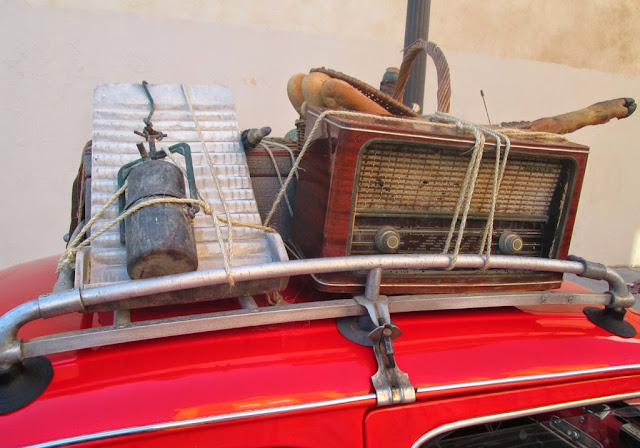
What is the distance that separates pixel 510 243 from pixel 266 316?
0.77 meters

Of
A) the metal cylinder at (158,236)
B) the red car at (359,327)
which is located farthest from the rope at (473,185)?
the metal cylinder at (158,236)

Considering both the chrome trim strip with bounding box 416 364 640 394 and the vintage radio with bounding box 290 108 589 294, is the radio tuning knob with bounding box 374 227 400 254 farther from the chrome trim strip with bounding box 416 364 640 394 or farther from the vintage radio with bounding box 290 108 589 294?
the chrome trim strip with bounding box 416 364 640 394

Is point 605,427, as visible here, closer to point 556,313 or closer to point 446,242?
point 556,313

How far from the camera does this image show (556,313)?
1356 mm

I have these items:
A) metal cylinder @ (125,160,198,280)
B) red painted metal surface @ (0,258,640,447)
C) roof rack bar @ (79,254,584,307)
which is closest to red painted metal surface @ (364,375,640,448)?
red painted metal surface @ (0,258,640,447)

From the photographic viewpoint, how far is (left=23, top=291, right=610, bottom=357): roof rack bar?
913 millimetres

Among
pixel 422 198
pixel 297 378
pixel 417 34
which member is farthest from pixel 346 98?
pixel 417 34

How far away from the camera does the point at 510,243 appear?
1347 mm

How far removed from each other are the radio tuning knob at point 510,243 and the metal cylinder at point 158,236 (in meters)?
0.89

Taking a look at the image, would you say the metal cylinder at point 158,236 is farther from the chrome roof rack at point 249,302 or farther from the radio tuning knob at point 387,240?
the radio tuning knob at point 387,240

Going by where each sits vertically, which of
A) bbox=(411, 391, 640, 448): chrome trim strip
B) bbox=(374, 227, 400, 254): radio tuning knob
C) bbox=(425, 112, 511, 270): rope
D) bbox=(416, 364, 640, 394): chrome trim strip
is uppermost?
bbox=(425, 112, 511, 270): rope

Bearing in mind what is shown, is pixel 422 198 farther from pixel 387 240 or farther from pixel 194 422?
pixel 194 422

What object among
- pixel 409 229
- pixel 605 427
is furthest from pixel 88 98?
pixel 605 427

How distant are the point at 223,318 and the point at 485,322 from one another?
2.37ft
